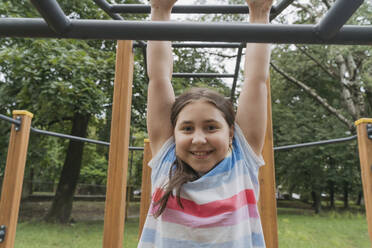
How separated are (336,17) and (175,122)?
0.51 m

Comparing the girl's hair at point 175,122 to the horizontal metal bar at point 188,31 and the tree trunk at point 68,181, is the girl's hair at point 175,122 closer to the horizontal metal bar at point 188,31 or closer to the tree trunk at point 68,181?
the horizontal metal bar at point 188,31

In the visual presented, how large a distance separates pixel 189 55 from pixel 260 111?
1.80 meters

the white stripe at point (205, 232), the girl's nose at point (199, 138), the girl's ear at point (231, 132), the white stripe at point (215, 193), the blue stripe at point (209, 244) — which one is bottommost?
the blue stripe at point (209, 244)

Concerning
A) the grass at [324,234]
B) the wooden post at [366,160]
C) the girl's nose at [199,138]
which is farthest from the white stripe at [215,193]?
the grass at [324,234]

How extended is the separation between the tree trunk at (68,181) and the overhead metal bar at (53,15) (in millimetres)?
7123

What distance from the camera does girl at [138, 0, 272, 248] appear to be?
70cm

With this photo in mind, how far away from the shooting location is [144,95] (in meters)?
5.84

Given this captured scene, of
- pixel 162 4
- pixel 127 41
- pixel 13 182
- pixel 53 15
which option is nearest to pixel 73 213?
pixel 13 182

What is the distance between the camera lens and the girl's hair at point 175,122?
2.42 ft

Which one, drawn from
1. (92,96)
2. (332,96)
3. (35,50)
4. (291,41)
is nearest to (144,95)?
(92,96)

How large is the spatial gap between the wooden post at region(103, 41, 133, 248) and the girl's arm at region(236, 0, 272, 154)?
35.0 inches

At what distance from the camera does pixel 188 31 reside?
42cm

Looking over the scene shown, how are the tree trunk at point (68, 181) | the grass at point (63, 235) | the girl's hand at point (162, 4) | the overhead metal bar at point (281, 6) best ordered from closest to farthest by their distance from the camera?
1. the girl's hand at point (162, 4)
2. the overhead metal bar at point (281, 6)
3. the grass at point (63, 235)
4. the tree trunk at point (68, 181)

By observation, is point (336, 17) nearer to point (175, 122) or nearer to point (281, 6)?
point (175, 122)
